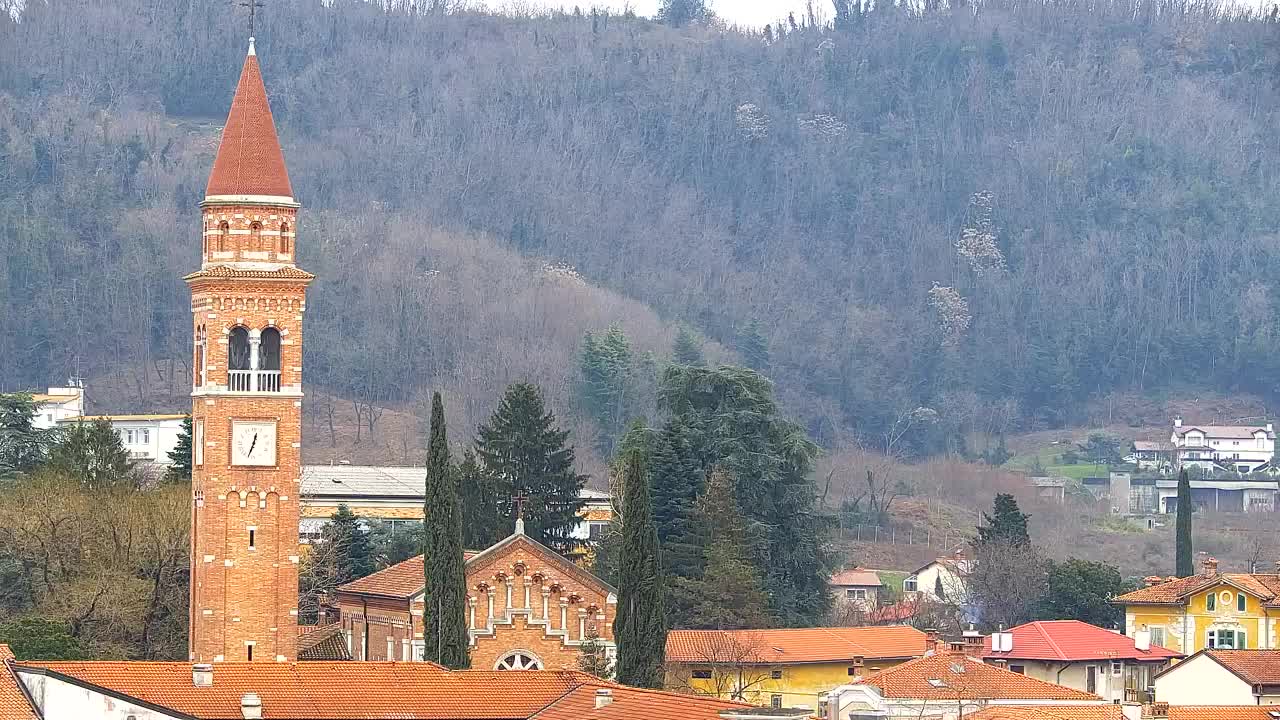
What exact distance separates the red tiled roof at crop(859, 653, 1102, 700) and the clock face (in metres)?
14.5

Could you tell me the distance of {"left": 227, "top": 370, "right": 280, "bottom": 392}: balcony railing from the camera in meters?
65.3

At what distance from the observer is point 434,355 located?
170 metres

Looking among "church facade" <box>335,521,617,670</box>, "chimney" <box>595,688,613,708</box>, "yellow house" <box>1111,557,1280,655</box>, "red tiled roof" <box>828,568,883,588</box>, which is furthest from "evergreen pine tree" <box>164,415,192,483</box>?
"chimney" <box>595,688,613,708</box>

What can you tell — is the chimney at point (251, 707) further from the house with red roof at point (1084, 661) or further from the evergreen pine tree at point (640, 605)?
the house with red roof at point (1084, 661)

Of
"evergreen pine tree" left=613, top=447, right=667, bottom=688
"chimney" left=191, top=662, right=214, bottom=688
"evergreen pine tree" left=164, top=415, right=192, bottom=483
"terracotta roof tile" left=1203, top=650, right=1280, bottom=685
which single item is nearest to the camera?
"chimney" left=191, top=662, right=214, bottom=688

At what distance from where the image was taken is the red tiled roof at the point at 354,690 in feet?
169

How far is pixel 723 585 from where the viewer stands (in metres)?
80.9

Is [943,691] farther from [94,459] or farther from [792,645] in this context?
[94,459]

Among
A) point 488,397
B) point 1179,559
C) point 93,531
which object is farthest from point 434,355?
point 93,531

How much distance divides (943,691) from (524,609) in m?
10.3

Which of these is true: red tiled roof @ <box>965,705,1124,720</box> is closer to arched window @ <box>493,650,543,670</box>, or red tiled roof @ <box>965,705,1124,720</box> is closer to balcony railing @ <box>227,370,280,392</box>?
arched window @ <box>493,650,543,670</box>

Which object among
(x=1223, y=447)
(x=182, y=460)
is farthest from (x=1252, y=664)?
(x=1223, y=447)

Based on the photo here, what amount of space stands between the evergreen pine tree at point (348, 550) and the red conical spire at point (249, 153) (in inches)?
805

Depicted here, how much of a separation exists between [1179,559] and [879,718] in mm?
45664
